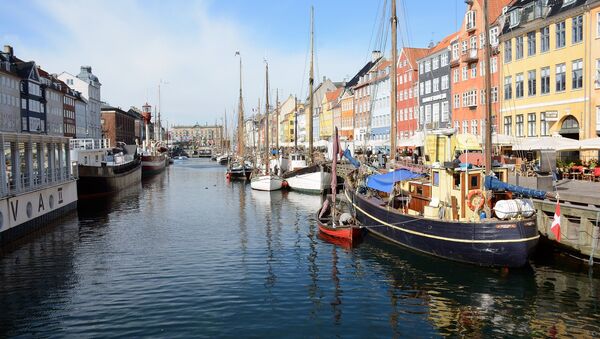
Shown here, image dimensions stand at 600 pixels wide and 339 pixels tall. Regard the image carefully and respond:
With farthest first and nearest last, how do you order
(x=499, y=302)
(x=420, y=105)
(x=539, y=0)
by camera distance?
(x=420, y=105)
(x=539, y=0)
(x=499, y=302)

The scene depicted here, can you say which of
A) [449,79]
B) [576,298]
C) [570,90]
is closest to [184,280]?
[576,298]

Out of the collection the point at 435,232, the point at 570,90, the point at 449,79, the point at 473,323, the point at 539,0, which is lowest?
the point at 473,323

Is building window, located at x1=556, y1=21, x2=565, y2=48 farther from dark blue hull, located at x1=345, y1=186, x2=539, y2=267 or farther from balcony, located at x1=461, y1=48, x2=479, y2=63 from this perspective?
dark blue hull, located at x1=345, y1=186, x2=539, y2=267

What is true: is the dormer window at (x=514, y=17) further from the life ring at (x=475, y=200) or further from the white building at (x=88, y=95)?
the white building at (x=88, y=95)

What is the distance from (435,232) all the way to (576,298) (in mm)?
6518

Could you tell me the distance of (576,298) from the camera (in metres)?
19.4

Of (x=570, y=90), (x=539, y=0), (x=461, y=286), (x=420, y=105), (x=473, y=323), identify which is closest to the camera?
(x=473, y=323)

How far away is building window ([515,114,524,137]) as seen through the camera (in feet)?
165

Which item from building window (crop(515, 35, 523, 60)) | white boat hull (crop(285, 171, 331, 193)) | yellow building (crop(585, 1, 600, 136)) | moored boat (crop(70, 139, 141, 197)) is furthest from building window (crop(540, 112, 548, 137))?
moored boat (crop(70, 139, 141, 197))

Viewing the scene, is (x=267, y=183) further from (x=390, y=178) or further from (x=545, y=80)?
(x=390, y=178)

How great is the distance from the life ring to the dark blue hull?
64.8 inches

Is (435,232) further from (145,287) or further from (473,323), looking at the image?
(145,287)

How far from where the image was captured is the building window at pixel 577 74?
4184 centimetres

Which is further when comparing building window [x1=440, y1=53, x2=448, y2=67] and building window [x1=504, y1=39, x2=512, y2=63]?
building window [x1=440, y1=53, x2=448, y2=67]
